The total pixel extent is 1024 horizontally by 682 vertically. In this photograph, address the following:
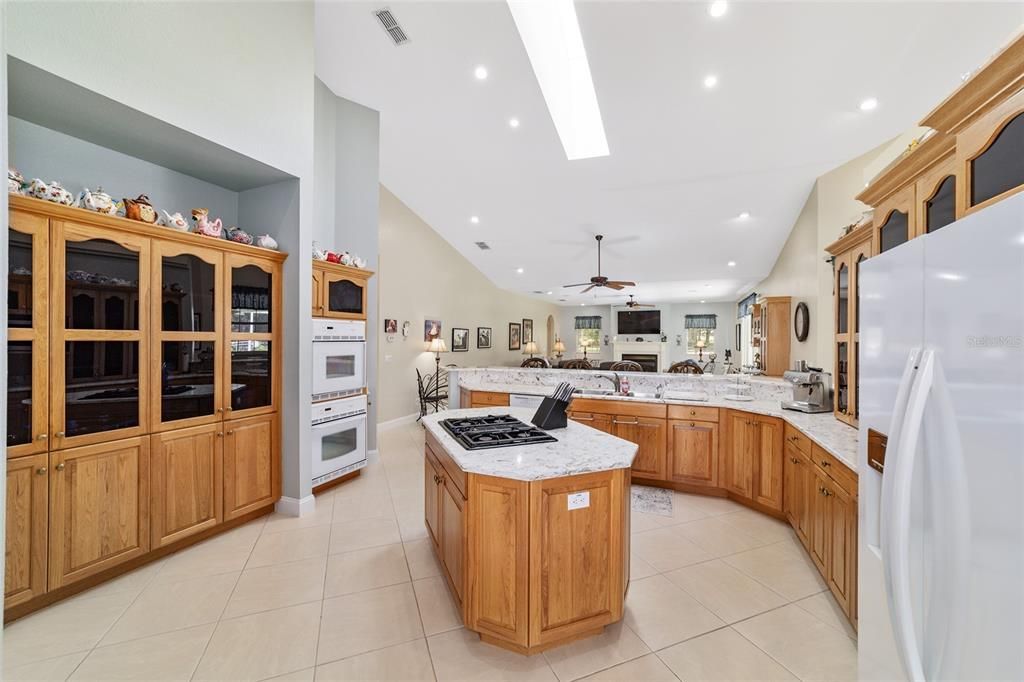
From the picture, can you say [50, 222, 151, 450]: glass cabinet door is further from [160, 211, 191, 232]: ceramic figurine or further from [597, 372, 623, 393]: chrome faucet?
[597, 372, 623, 393]: chrome faucet

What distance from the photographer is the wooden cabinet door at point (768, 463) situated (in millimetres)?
3100

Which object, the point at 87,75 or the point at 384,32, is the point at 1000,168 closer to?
the point at 87,75

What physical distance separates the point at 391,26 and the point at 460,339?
234 inches

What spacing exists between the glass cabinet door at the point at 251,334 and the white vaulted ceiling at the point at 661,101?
2.33 metres

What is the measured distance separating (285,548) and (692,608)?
2.55m

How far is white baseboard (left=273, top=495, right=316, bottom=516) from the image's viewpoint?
10.6 feet

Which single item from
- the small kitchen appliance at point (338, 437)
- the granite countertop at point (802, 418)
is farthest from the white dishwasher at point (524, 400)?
the small kitchen appliance at point (338, 437)

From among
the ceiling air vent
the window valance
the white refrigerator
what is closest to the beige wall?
the ceiling air vent

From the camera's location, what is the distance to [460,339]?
28.8 ft

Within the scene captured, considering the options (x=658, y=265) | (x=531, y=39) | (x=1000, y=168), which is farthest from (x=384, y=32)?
(x=658, y=265)

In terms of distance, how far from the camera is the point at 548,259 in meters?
8.32

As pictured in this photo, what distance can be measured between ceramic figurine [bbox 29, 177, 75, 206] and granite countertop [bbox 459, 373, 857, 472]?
3.56 m

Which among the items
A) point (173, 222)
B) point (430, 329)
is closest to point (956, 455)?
point (173, 222)

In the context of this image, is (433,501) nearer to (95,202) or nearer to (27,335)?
(27,335)
